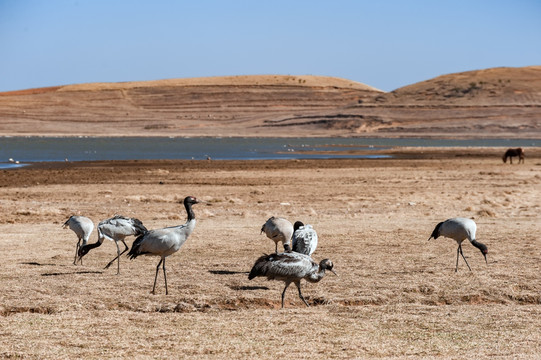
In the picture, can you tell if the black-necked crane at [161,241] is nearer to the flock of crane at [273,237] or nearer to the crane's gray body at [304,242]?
the flock of crane at [273,237]

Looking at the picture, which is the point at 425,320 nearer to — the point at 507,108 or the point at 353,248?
the point at 353,248

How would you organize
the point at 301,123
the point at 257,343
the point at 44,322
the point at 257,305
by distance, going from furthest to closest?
the point at 301,123
the point at 257,305
the point at 44,322
the point at 257,343

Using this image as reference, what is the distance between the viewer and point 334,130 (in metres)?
129

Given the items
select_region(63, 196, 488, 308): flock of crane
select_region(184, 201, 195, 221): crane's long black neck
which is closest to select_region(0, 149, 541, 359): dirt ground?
select_region(63, 196, 488, 308): flock of crane

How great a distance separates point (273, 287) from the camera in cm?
1302

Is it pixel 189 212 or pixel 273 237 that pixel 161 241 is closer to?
pixel 189 212

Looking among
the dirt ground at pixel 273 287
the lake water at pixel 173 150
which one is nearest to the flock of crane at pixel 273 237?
the dirt ground at pixel 273 287

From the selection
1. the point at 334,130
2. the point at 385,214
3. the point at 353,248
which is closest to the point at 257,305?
the point at 353,248

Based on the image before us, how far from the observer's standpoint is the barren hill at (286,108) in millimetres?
125438

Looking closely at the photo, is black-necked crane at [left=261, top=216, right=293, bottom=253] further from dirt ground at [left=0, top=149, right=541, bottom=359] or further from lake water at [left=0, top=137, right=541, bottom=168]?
lake water at [left=0, top=137, right=541, bottom=168]

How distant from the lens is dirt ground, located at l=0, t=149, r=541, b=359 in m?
9.59

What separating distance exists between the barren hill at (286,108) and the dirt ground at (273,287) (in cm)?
9481

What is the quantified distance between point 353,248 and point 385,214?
6987 mm

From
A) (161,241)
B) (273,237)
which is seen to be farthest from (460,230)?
(161,241)
